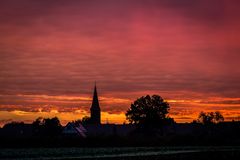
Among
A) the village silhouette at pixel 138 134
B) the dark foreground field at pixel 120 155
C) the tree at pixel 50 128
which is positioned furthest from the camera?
the tree at pixel 50 128

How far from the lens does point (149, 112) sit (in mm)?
147125

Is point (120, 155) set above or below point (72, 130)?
below

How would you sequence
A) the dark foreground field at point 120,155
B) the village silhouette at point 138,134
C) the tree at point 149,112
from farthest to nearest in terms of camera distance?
the tree at point 149,112 → the village silhouette at point 138,134 → the dark foreground field at point 120,155

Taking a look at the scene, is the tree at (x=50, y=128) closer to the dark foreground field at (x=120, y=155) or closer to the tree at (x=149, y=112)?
the tree at (x=149, y=112)

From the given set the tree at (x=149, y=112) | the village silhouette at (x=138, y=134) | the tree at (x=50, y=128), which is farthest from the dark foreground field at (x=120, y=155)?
the tree at (x=50, y=128)

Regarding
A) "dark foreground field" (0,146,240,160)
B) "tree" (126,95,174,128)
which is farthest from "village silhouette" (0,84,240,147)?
"dark foreground field" (0,146,240,160)

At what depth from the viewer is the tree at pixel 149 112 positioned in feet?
478

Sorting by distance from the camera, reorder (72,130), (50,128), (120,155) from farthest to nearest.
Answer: (50,128) < (72,130) < (120,155)

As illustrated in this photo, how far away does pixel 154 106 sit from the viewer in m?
149

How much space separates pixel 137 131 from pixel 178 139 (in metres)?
60.5

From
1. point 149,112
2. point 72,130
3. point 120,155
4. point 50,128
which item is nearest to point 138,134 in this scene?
point 149,112

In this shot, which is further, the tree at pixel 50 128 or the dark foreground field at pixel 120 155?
the tree at pixel 50 128

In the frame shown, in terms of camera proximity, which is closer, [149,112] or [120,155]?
[120,155]

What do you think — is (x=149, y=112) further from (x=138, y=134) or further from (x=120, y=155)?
(x=120, y=155)
